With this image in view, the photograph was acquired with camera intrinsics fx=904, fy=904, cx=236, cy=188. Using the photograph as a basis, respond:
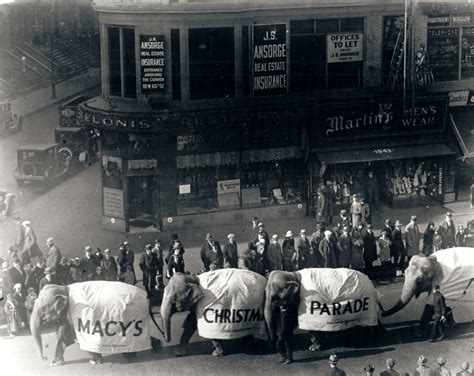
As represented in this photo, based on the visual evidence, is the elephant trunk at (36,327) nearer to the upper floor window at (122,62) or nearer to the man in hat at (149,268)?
the man in hat at (149,268)

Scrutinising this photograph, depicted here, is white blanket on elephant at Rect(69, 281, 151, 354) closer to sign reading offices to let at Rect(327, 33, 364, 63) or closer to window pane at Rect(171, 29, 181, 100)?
window pane at Rect(171, 29, 181, 100)

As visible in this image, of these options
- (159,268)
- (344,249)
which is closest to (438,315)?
(344,249)

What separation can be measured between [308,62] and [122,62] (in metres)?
6.44

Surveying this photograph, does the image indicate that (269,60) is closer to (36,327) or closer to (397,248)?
(397,248)

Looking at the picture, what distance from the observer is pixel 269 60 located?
3070 cm

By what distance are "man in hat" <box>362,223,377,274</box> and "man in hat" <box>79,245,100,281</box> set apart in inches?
298

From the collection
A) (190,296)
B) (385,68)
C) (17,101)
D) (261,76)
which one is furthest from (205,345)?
(17,101)

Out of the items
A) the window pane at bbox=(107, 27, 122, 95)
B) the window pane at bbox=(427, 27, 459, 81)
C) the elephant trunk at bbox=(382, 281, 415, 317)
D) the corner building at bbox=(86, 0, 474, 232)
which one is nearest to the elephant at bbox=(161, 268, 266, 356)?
the elephant trunk at bbox=(382, 281, 415, 317)

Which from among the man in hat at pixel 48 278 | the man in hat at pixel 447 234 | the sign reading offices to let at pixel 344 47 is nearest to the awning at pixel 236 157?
the sign reading offices to let at pixel 344 47

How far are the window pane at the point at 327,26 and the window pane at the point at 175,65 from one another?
5126 millimetres

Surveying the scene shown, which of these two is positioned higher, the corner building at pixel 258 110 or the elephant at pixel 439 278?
the corner building at pixel 258 110

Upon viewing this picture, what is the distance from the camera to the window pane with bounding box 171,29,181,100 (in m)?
29.3

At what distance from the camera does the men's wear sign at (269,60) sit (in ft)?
99.8

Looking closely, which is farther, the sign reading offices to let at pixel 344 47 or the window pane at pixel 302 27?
the sign reading offices to let at pixel 344 47
